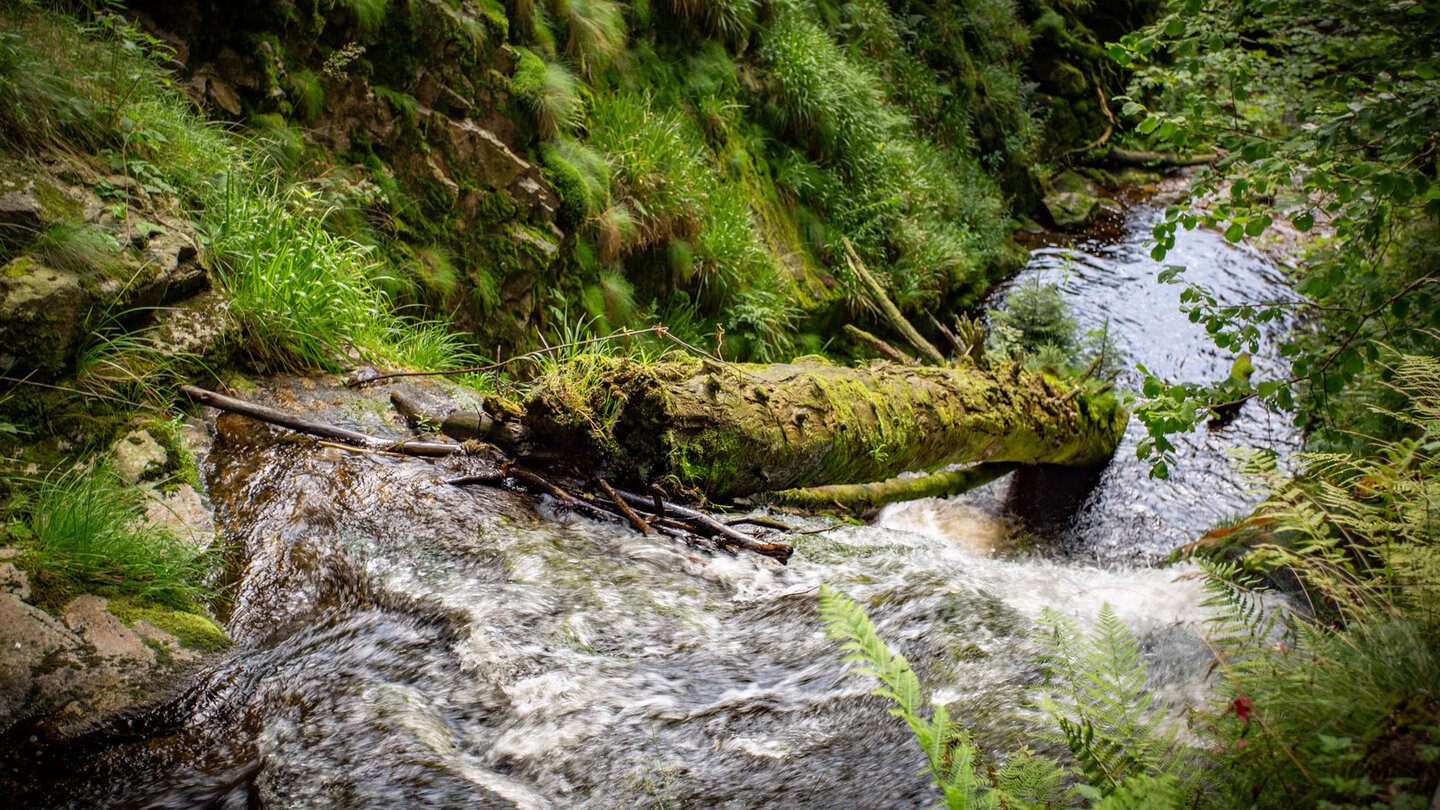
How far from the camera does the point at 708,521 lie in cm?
298

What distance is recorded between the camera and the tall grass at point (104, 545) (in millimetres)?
2131

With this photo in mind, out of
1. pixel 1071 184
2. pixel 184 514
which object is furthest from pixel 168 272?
pixel 1071 184

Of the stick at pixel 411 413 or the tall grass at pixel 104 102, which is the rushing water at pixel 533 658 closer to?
the stick at pixel 411 413

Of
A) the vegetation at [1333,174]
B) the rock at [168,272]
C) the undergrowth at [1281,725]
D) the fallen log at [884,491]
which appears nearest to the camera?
the undergrowth at [1281,725]

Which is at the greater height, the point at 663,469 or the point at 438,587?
the point at 663,469

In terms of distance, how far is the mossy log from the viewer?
299cm

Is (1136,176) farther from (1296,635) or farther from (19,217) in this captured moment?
(19,217)

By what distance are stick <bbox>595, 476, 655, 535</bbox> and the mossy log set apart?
0.32ft

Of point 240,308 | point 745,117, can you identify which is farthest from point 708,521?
point 745,117

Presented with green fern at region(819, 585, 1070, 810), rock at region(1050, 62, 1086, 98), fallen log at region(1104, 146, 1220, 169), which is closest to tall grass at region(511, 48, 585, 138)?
green fern at region(819, 585, 1070, 810)

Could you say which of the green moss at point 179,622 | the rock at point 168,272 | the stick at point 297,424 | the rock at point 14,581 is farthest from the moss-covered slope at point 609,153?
the rock at point 14,581

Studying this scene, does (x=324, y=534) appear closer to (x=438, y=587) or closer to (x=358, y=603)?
(x=358, y=603)

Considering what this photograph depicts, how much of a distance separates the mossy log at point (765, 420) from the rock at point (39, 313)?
178cm

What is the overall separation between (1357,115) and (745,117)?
630 centimetres
